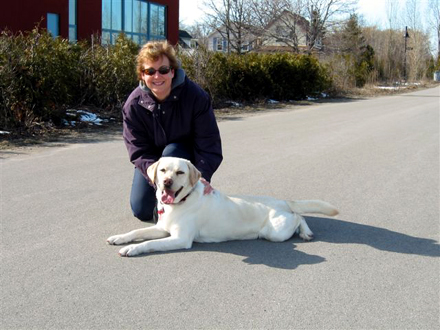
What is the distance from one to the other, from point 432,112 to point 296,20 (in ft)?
83.0

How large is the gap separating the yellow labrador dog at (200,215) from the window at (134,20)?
2111cm

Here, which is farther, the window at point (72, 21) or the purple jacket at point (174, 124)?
the window at point (72, 21)

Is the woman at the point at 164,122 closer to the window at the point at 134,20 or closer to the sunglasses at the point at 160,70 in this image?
the sunglasses at the point at 160,70

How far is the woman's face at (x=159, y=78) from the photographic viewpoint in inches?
193

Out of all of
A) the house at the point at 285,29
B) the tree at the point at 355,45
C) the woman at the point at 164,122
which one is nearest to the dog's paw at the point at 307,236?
the woman at the point at 164,122

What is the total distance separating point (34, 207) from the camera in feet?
18.6

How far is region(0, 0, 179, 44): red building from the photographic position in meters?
20.0

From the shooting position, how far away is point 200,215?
4.48 m

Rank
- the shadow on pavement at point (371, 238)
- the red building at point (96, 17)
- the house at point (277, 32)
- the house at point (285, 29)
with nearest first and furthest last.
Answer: the shadow on pavement at point (371, 238)
the red building at point (96, 17)
the house at point (277, 32)
the house at point (285, 29)

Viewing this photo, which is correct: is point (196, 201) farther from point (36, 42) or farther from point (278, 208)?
point (36, 42)

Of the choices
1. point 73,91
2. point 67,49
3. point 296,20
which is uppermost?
point 296,20

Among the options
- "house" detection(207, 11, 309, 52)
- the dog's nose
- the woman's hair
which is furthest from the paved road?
"house" detection(207, 11, 309, 52)

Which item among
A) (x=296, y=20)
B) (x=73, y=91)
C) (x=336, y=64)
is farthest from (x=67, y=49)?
(x=296, y=20)

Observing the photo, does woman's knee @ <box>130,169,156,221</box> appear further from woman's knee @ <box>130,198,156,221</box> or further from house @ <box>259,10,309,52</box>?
house @ <box>259,10,309,52</box>
